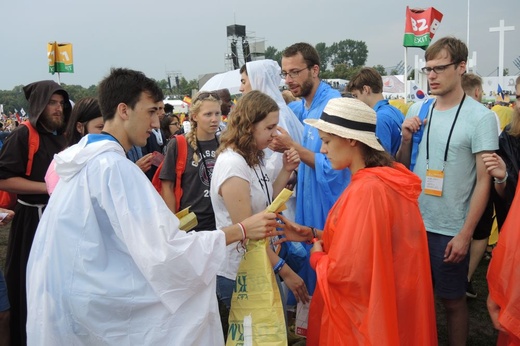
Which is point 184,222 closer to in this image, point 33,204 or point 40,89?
point 33,204

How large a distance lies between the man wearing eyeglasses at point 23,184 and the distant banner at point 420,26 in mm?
9893

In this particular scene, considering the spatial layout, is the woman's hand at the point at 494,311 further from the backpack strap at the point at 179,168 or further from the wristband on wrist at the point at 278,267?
the backpack strap at the point at 179,168

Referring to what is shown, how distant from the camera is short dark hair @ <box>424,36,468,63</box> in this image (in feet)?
9.67

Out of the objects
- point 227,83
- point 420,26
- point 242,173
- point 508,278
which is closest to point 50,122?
point 242,173

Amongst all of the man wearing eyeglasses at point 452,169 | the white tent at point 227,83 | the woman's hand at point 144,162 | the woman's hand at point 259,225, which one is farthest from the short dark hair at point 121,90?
the white tent at point 227,83

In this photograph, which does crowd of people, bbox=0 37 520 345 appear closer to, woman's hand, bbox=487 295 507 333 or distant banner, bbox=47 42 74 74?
woman's hand, bbox=487 295 507 333

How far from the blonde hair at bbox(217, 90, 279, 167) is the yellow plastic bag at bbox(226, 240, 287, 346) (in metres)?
0.54

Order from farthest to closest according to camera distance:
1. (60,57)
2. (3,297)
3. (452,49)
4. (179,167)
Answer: (60,57), (179,167), (452,49), (3,297)

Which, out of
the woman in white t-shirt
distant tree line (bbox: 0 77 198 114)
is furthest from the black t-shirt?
distant tree line (bbox: 0 77 198 114)

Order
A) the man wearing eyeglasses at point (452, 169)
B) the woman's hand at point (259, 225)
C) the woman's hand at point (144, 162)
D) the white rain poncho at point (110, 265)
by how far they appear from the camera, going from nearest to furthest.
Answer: the white rain poncho at point (110, 265)
the woman's hand at point (259, 225)
the man wearing eyeglasses at point (452, 169)
the woman's hand at point (144, 162)

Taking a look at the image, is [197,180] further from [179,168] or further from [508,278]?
[508,278]

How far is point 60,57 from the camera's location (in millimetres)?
12203

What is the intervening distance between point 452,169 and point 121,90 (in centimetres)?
215

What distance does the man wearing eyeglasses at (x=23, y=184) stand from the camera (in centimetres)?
334
